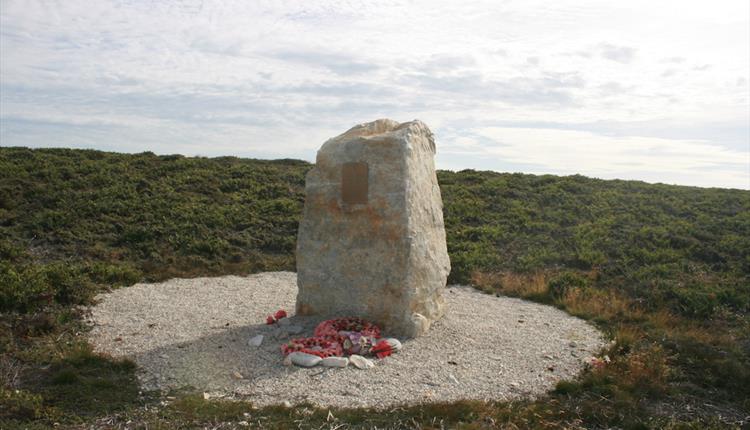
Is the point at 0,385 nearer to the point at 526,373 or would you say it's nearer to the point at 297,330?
the point at 297,330

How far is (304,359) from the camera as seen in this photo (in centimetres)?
812

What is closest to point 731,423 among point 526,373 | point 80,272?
point 526,373

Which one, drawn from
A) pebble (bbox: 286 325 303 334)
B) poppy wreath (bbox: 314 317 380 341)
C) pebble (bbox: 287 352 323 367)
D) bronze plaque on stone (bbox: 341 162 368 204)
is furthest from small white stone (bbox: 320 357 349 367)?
bronze plaque on stone (bbox: 341 162 368 204)

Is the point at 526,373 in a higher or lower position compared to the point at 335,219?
lower

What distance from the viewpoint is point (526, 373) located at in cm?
820

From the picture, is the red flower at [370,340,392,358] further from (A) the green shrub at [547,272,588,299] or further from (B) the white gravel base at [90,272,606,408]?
Result: (A) the green shrub at [547,272,588,299]

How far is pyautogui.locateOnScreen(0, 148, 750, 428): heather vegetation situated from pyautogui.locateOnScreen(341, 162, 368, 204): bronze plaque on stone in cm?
377

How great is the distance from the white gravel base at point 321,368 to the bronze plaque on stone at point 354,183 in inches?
81.6

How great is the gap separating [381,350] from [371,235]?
6.13 feet

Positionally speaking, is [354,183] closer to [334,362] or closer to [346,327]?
[346,327]

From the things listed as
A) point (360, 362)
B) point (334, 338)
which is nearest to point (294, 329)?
point (334, 338)

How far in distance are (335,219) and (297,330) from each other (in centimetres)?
184

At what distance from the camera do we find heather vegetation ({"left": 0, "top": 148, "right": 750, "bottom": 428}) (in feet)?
22.6

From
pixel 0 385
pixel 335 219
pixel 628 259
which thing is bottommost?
pixel 0 385
